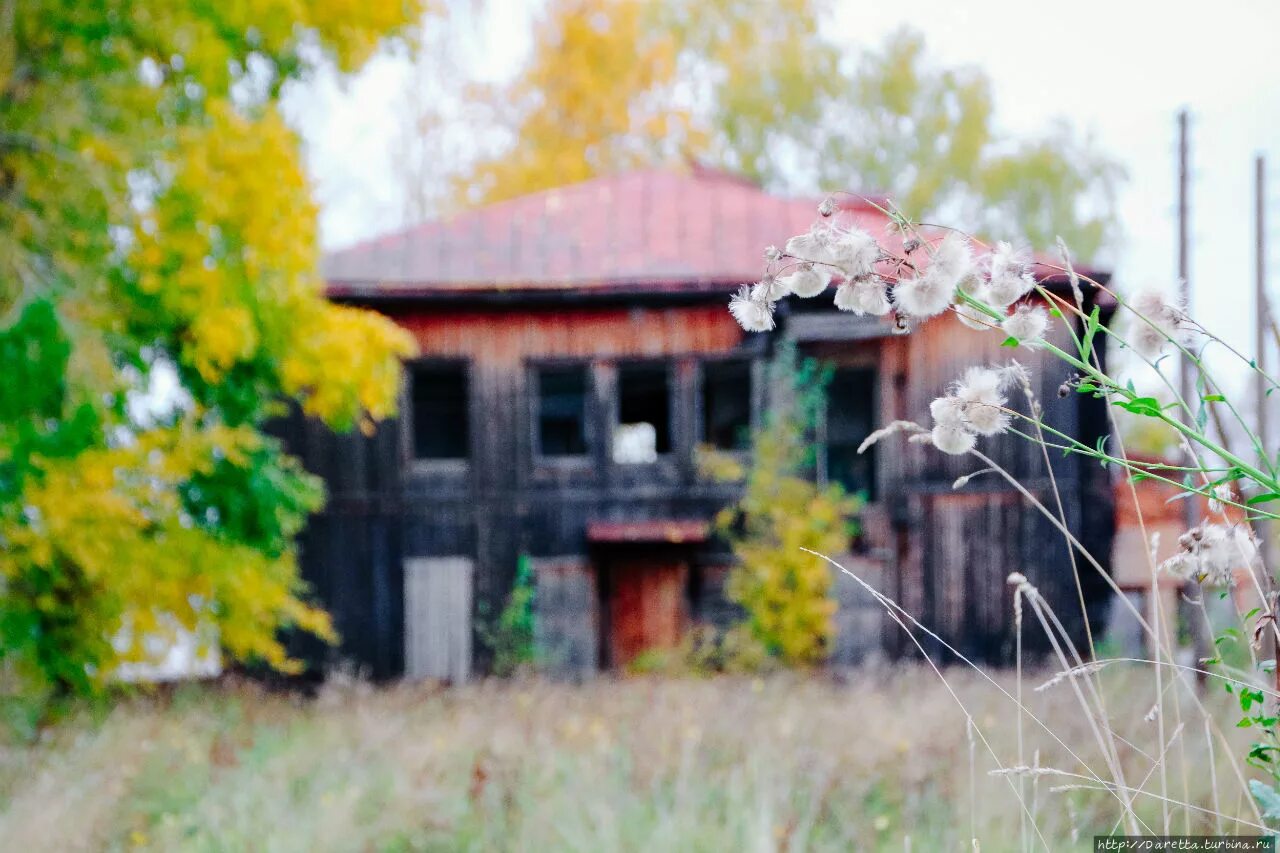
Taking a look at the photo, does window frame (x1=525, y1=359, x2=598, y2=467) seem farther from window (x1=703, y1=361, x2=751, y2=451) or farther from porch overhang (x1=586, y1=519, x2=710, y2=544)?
window (x1=703, y1=361, x2=751, y2=451)

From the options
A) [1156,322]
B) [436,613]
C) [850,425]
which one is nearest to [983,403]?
[1156,322]

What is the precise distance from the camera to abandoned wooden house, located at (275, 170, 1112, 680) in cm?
1218

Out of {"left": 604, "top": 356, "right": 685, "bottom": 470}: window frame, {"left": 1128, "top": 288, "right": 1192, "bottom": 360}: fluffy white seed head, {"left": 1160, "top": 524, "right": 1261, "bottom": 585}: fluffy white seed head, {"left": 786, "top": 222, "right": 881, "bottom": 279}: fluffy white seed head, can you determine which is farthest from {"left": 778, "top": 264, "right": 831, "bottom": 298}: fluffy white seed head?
{"left": 604, "top": 356, "right": 685, "bottom": 470}: window frame

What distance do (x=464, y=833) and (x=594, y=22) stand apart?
17538 millimetres

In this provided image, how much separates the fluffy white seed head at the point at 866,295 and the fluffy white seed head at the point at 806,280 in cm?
4

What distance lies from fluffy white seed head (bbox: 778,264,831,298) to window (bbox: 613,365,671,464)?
11.2 m

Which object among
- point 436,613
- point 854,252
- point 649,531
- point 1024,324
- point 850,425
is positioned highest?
point 854,252

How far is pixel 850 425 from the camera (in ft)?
44.3

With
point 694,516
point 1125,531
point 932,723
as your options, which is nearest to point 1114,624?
point 1125,531

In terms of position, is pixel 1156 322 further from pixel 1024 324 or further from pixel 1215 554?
pixel 1215 554

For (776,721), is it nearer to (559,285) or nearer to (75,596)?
(75,596)

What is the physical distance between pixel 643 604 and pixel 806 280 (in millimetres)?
11109

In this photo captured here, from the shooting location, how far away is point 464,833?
5254 mm

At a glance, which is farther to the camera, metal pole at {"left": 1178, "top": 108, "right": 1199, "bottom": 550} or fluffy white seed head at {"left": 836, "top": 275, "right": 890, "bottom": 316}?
metal pole at {"left": 1178, "top": 108, "right": 1199, "bottom": 550}
